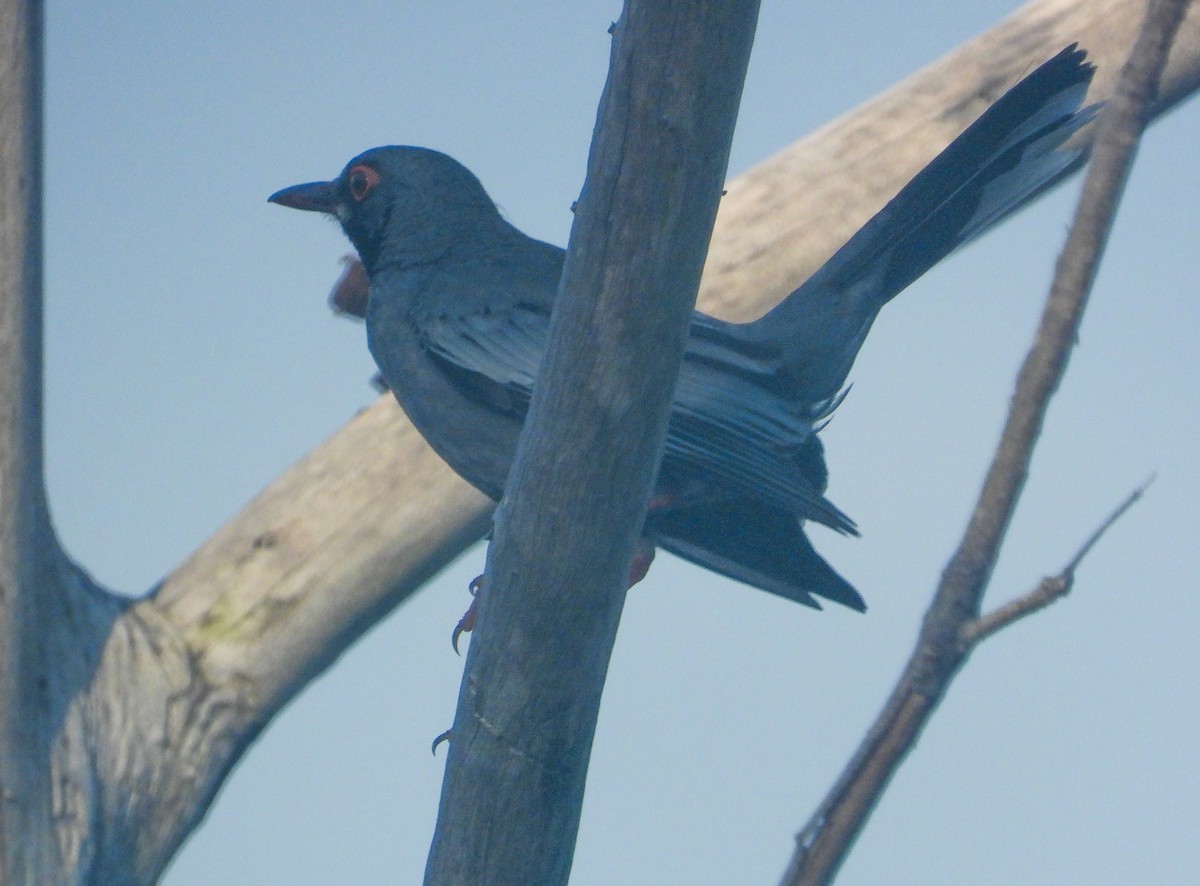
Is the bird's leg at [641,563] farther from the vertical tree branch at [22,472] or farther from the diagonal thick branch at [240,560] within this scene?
the vertical tree branch at [22,472]

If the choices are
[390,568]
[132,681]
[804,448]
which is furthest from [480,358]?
[132,681]

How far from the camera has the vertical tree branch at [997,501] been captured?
2064 mm

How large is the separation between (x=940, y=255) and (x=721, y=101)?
1.90 m

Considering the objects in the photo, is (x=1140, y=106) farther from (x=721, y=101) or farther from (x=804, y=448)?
(x=804, y=448)

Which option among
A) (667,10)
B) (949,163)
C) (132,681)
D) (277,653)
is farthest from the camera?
(277,653)

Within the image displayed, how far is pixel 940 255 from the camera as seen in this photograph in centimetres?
363

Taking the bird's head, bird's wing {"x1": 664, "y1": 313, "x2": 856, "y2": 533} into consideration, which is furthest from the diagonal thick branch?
bird's wing {"x1": 664, "y1": 313, "x2": 856, "y2": 533}

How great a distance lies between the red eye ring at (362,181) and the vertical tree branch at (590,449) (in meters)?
2.66

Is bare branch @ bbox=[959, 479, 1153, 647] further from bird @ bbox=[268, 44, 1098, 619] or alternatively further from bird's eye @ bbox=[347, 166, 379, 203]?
bird's eye @ bbox=[347, 166, 379, 203]

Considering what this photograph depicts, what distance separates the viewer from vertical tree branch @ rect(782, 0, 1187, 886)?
2064mm

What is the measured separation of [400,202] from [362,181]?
179mm

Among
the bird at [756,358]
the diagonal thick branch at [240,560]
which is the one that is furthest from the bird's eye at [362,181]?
the diagonal thick branch at [240,560]

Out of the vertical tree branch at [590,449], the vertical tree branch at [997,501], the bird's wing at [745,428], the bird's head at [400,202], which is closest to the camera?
the vertical tree branch at [590,449]

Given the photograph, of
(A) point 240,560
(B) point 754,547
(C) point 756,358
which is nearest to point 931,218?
(C) point 756,358
